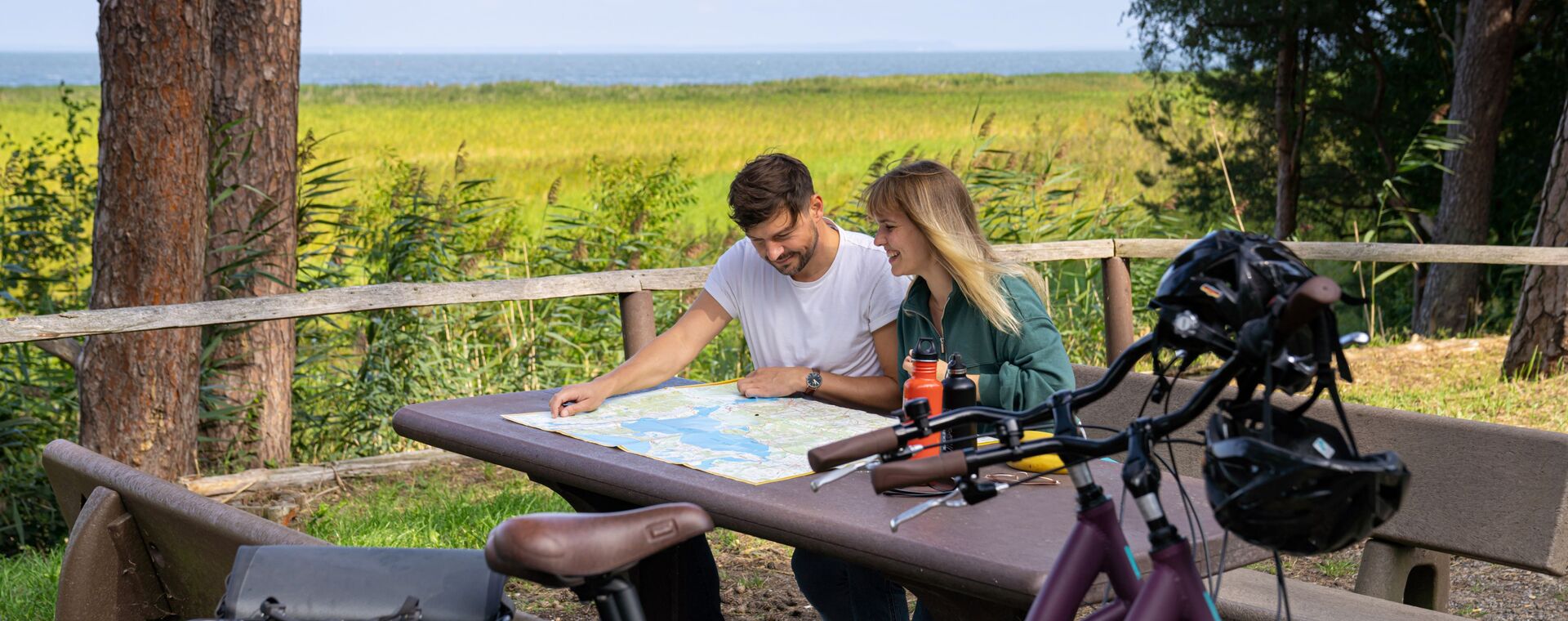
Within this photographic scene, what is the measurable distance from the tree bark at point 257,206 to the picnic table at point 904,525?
10.3 feet

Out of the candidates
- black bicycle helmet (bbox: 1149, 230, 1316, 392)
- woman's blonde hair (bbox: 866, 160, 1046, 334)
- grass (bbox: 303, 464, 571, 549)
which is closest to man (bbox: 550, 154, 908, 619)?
woman's blonde hair (bbox: 866, 160, 1046, 334)

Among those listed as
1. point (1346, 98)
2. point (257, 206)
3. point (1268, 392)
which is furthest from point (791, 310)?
point (1346, 98)

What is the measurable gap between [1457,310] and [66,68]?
7471 inches

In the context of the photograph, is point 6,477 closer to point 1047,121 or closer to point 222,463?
point 222,463

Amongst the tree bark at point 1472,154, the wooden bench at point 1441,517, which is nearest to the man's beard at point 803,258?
the wooden bench at point 1441,517

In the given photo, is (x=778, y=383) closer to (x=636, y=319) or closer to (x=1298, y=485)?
(x=636, y=319)

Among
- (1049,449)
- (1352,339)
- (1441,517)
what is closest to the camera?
(1352,339)

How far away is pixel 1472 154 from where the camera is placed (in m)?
9.91

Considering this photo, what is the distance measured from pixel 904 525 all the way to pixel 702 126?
136 ft

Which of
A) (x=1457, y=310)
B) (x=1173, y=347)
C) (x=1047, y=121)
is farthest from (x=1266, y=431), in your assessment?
(x=1047, y=121)

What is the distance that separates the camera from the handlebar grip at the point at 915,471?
4.60 ft

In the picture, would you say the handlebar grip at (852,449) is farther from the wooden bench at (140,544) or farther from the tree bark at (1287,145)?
the tree bark at (1287,145)

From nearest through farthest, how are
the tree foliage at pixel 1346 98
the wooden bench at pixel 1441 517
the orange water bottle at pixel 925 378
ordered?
the orange water bottle at pixel 925 378 < the wooden bench at pixel 1441 517 < the tree foliage at pixel 1346 98

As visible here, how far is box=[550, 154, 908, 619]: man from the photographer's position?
301 centimetres
